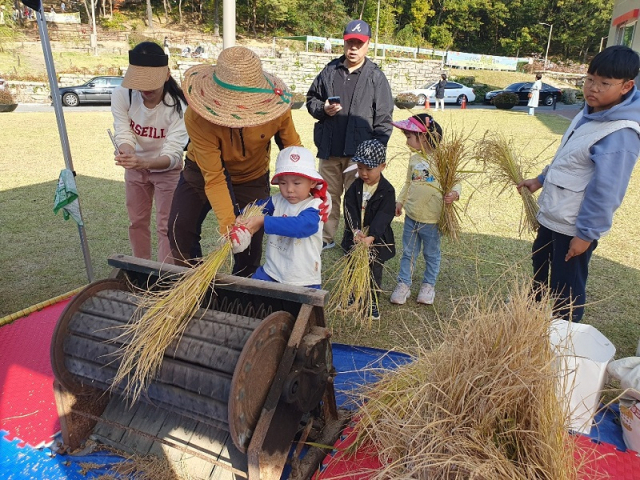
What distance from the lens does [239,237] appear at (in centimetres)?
230

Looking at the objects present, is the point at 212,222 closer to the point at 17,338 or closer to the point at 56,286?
the point at 56,286

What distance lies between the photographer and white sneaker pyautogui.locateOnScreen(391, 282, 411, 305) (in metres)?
3.71

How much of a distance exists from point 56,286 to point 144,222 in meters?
1.04

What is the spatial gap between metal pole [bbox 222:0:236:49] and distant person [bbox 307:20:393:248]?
828 millimetres

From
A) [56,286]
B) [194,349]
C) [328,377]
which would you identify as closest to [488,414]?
[328,377]

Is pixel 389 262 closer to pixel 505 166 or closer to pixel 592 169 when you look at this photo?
pixel 505 166

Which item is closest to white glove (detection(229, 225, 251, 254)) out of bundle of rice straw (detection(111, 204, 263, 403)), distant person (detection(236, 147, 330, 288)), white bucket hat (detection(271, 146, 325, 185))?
distant person (detection(236, 147, 330, 288))

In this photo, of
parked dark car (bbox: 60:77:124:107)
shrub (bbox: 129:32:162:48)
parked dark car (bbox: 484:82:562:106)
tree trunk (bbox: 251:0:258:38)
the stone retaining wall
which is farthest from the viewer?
tree trunk (bbox: 251:0:258:38)

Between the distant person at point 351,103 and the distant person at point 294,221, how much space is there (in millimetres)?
1593

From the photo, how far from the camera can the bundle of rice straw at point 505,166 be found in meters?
3.33

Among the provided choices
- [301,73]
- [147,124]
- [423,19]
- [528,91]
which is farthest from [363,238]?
[423,19]

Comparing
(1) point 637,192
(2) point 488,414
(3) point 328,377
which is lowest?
(1) point 637,192

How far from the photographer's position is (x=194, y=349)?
191cm

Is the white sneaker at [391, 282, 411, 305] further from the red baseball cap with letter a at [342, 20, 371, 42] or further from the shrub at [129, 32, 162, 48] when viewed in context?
the shrub at [129, 32, 162, 48]
